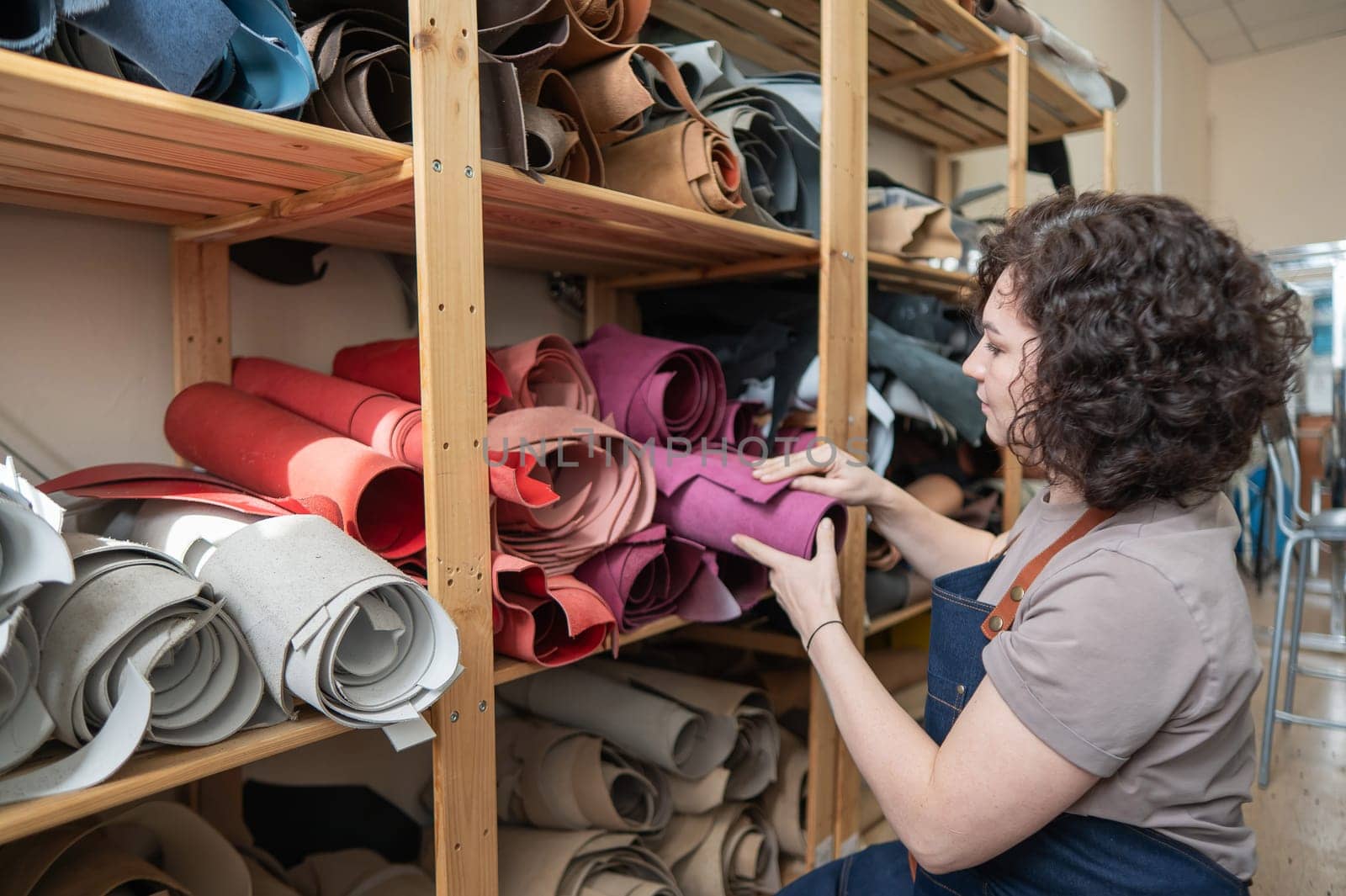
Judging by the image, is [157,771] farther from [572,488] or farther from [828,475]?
[828,475]

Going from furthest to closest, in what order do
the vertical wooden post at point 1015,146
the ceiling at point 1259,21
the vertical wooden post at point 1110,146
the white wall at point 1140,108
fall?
the ceiling at point 1259,21 < the white wall at point 1140,108 < the vertical wooden post at point 1110,146 < the vertical wooden post at point 1015,146

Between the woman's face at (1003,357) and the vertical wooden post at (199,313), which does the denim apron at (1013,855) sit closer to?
the woman's face at (1003,357)

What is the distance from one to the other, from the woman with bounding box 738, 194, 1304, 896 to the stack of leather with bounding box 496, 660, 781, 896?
1.82 ft

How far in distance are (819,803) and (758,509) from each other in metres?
0.69

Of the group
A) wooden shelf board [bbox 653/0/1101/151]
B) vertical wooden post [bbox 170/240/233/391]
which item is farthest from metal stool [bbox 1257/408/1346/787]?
vertical wooden post [bbox 170/240/233/391]

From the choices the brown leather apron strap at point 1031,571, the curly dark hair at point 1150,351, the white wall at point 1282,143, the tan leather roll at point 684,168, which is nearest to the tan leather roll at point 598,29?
the tan leather roll at point 684,168

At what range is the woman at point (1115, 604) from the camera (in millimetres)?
827

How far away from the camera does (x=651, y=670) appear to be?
166 cm

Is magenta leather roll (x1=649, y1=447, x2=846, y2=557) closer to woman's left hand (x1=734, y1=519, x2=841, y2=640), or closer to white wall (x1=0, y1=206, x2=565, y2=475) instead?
woman's left hand (x1=734, y1=519, x2=841, y2=640)

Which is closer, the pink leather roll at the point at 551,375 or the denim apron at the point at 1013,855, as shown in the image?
the denim apron at the point at 1013,855

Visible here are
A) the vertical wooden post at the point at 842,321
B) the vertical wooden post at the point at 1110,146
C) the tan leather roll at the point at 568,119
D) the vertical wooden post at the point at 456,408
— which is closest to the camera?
the vertical wooden post at the point at 456,408

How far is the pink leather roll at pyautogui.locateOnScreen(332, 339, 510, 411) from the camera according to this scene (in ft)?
3.88

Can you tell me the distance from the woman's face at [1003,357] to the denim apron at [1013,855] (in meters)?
0.16

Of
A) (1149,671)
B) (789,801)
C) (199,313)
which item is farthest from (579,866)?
(199,313)
